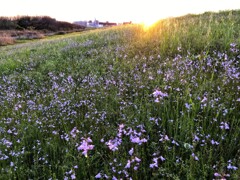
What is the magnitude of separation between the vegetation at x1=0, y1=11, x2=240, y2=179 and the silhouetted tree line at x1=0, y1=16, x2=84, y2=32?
152ft

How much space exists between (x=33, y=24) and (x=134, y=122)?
5269 cm

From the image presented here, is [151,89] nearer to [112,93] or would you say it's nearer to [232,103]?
[112,93]

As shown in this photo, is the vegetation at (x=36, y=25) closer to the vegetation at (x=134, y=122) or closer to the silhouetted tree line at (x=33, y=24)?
the silhouetted tree line at (x=33, y=24)

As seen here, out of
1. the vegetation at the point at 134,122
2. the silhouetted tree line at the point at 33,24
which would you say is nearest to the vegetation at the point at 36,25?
the silhouetted tree line at the point at 33,24

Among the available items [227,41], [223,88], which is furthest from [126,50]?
[223,88]

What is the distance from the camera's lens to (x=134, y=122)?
3789mm

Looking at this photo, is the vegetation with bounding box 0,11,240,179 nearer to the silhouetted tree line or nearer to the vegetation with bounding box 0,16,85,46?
the vegetation with bounding box 0,16,85,46

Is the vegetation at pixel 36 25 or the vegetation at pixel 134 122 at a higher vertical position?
the vegetation at pixel 36 25

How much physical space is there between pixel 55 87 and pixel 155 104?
9.01 feet

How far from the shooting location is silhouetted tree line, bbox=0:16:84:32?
49.6 m

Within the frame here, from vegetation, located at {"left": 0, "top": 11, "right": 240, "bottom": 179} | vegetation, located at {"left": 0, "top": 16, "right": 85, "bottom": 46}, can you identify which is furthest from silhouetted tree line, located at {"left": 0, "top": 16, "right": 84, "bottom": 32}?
vegetation, located at {"left": 0, "top": 11, "right": 240, "bottom": 179}

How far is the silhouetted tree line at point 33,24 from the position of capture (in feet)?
163

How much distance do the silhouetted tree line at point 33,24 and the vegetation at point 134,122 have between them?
1821 inches

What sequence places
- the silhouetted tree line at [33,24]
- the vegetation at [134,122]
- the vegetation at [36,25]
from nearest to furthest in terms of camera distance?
the vegetation at [134,122] → the vegetation at [36,25] → the silhouetted tree line at [33,24]
